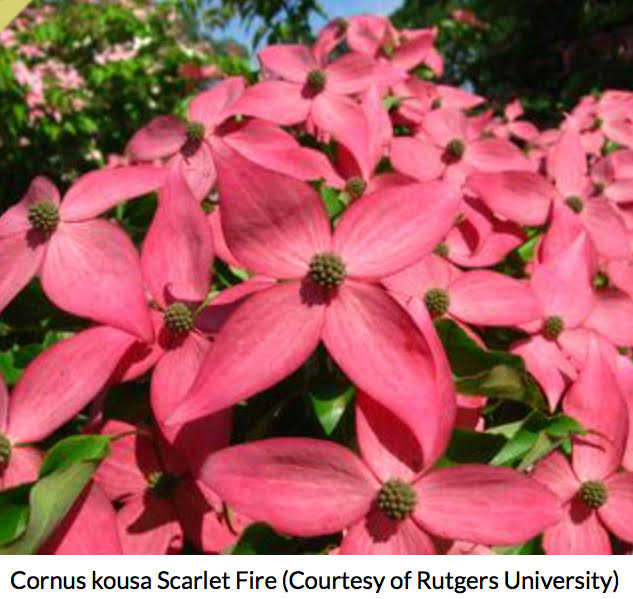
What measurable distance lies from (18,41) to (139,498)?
9.98 ft

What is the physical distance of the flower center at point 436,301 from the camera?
59cm

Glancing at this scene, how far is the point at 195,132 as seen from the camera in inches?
29.7

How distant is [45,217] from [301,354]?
24 cm

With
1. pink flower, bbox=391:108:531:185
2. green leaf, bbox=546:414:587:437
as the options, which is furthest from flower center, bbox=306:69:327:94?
green leaf, bbox=546:414:587:437

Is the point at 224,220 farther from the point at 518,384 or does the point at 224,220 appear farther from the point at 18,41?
the point at 18,41

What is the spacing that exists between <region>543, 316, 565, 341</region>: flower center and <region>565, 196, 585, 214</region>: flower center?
8.9 inches

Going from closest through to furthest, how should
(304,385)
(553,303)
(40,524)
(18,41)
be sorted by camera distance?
(40,524), (304,385), (553,303), (18,41)

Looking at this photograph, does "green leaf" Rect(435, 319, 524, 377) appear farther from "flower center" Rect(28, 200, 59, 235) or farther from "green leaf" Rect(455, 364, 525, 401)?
"flower center" Rect(28, 200, 59, 235)

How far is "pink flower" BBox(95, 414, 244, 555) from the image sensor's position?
490mm

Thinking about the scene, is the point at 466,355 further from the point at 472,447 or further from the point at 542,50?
the point at 542,50

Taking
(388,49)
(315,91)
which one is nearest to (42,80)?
(388,49)
